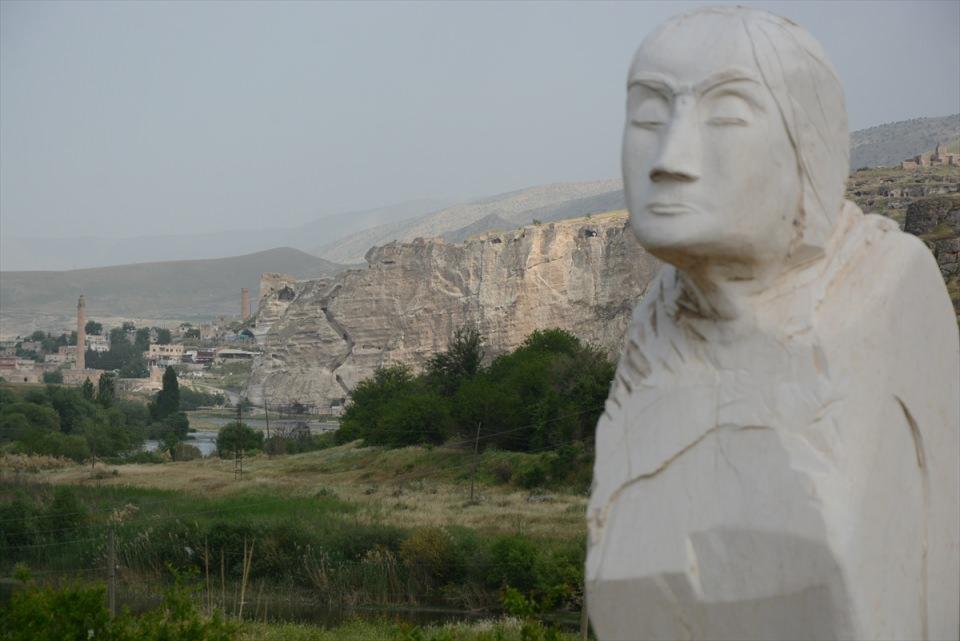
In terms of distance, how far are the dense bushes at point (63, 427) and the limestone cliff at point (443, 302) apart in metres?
16.9

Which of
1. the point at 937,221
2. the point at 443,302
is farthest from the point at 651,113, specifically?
the point at 443,302

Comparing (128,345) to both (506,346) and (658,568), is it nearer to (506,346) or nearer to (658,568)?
(506,346)

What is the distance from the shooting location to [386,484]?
34.8 metres

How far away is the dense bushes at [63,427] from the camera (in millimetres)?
44844

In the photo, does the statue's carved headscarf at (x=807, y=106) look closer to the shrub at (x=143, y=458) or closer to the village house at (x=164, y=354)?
the shrub at (x=143, y=458)

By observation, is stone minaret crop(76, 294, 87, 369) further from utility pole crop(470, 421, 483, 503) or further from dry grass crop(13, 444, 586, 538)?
utility pole crop(470, 421, 483, 503)

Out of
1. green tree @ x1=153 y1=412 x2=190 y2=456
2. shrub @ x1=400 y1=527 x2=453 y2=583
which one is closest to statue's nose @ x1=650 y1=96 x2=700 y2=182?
shrub @ x1=400 y1=527 x2=453 y2=583

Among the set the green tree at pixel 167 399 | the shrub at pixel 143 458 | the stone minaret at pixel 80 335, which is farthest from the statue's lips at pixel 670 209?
the stone minaret at pixel 80 335

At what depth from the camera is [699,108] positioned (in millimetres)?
3703

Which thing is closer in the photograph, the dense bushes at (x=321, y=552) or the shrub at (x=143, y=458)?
the dense bushes at (x=321, y=552)

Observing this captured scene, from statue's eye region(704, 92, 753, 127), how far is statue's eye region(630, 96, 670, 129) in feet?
0.40

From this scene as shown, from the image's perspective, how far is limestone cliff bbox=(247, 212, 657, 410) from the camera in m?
69.4

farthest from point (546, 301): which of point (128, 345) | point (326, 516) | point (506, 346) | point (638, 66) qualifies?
point (128, 345)

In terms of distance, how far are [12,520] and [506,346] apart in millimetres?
48960
